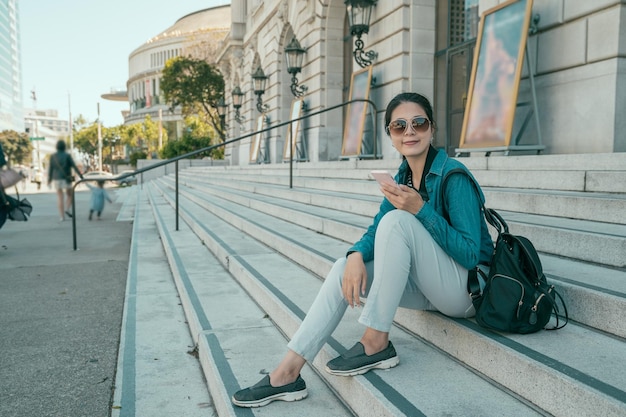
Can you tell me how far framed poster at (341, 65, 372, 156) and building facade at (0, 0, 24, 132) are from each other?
11218 centimetres

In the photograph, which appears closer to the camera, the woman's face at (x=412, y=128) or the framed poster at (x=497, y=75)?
the woman's face at (x=412, y=128)

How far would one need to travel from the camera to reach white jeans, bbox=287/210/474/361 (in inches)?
91.0

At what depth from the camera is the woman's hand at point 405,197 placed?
7.53 feet

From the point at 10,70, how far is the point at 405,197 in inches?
5672

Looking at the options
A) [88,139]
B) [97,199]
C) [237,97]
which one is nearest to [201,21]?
[88,139]

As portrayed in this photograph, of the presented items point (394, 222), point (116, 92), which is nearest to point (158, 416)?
point (394, 222)

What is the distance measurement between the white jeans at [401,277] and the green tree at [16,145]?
79.4 meters

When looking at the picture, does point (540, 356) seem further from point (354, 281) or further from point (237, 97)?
point (237, 97)

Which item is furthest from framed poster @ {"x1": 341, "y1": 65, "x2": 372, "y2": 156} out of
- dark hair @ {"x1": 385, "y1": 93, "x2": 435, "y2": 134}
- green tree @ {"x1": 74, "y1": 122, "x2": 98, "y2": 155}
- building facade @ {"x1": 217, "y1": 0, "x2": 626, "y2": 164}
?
green tree @ {"x1": 74, "y1": 122, "x2": 98, "y2": 155}

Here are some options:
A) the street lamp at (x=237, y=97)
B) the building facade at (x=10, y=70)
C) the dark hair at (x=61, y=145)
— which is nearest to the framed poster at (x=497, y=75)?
the dark hair at (x=61, y=145)

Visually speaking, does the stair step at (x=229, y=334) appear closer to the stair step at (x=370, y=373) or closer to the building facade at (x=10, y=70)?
the stair step at (x=370, y=373)

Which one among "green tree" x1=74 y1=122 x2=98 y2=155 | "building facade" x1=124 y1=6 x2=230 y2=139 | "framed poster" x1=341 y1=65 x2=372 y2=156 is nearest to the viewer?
"framed poster" x1=341 y1=65 x2=372 y2=156

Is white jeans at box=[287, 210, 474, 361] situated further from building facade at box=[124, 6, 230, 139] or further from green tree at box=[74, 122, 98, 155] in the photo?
green tree at box=[74, 122, 98, 155]

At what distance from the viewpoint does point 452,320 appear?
2.56 metres
